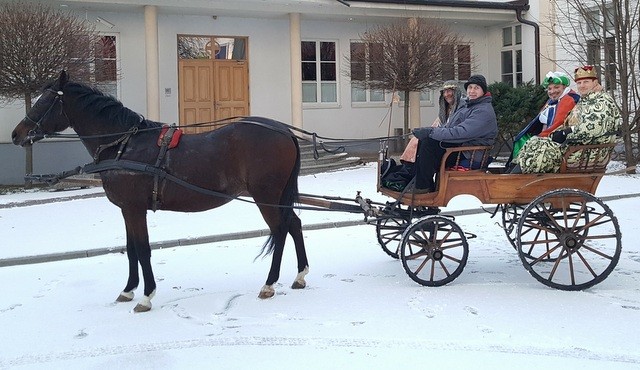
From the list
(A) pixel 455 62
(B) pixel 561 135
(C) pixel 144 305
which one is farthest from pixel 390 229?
(A) pixel 455 62

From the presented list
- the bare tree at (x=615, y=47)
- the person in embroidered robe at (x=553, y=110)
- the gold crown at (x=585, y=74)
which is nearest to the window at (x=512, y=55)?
the bare tree at (x=615, y=47)

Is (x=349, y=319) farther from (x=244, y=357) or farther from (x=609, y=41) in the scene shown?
(x=609, y=41)

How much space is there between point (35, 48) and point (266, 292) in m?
10.1

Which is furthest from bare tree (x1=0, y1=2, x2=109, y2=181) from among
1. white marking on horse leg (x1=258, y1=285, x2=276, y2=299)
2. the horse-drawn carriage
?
white marking on horse leg (x1=258, y1=285, x2=276, y2=299)

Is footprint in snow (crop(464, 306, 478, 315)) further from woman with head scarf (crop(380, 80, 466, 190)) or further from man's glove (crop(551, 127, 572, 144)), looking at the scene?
man's glove (crop(551, 127, 572, 144))

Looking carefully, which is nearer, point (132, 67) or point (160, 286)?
point (160, 286)

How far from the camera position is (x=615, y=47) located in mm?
17625

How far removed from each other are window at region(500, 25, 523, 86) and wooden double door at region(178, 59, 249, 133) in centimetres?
875

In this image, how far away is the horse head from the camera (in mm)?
6453

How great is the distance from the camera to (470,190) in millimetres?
6871

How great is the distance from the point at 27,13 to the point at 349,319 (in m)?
11.6

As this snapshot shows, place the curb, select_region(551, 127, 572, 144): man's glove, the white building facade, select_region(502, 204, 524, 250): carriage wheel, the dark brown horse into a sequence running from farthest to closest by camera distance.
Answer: the white building facade < the curb < select_region(502, 204, 524, 250): carriage wheel < select_region(551, 127, 572, 144): man's glove < the dark brown horse

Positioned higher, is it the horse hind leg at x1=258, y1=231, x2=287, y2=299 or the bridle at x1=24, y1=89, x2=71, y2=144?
the bridle at x1=24, y1=89, x2=71, y2=144

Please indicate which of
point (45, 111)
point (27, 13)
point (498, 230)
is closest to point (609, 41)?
point (498, 230)
